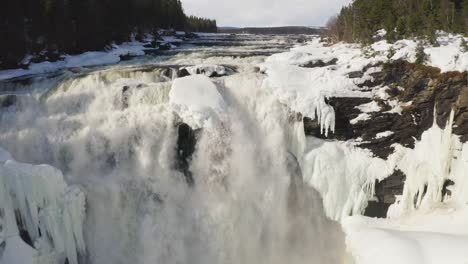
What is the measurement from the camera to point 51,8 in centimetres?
2383

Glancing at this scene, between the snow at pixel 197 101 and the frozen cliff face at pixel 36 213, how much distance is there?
3.58 m

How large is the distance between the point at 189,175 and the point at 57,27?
17975 millimetres

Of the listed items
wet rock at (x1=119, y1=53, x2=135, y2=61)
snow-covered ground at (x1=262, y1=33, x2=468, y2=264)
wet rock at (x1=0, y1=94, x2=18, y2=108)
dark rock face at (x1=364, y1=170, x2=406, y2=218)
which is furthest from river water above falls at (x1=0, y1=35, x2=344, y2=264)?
wet rock at (x1=119, y1=53, x2=135, y2=61)

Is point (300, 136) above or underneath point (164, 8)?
underneath

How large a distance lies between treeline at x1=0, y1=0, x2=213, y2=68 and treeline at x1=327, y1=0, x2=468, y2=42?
1651 centimetres

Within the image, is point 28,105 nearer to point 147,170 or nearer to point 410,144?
point 147,170

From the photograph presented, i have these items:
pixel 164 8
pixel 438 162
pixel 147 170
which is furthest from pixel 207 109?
pixel 164 8

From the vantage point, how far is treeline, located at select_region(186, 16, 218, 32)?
83688mm

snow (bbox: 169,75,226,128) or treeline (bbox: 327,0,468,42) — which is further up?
treeline (bbox: 327,0,468,42)

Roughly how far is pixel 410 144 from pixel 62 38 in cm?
2112

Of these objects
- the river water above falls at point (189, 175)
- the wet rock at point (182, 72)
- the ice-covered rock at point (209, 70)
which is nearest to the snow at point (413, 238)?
the river water above falls at point (189, 175)

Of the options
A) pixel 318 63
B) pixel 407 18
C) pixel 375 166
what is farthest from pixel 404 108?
pixel 407 18

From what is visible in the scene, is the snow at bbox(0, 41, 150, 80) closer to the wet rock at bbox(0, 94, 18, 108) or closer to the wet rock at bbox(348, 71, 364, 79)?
the wet rock at bbox(0, 94, 18, 108)

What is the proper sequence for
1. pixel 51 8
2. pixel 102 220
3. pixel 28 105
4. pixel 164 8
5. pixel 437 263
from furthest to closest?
pixel 164 8 < pixel 51 8 < pixel 28 105 < pixel 102 220 < pixel 437 263
